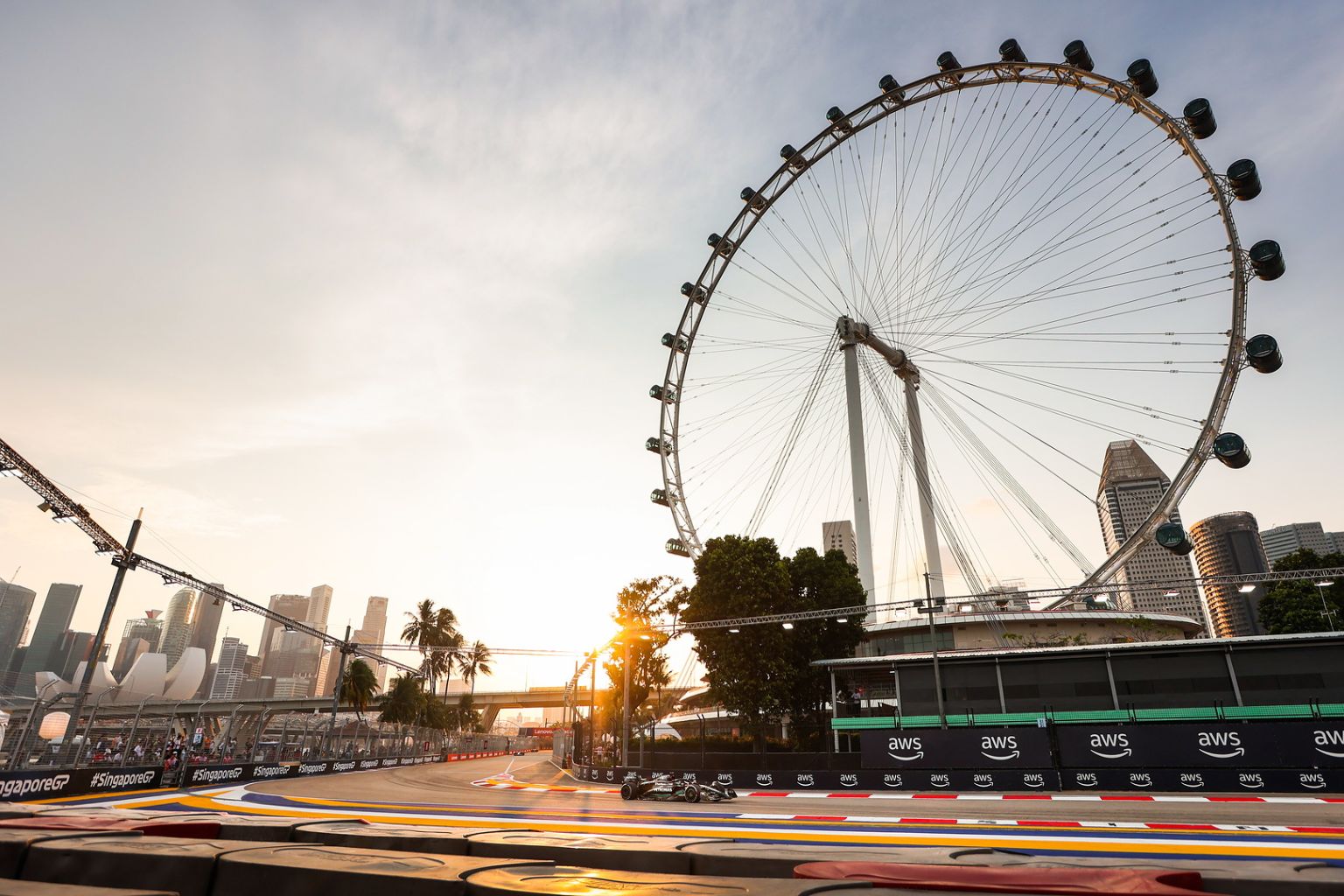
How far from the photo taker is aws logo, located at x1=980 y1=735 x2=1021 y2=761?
2865 cm

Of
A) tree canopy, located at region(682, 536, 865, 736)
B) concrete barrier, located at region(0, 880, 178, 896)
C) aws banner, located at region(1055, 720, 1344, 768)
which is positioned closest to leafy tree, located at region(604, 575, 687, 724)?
tree canopy, located at region(682, 536, 865, 736)

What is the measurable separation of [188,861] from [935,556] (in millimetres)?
50720

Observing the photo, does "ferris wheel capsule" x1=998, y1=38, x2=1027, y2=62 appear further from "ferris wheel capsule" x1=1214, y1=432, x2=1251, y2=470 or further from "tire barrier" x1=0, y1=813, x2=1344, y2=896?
"tire barrier" x1=0, y1=813, x2=1344, y2=896

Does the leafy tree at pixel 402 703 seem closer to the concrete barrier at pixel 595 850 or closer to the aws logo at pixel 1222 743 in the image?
the aws logo at pixel 1222 743

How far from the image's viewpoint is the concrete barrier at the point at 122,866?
161 inches

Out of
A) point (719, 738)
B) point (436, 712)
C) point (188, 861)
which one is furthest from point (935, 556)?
point (436, 712)

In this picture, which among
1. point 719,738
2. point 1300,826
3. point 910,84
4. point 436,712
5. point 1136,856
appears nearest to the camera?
point 1136,856

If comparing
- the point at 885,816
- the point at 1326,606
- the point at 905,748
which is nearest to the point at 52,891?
the point at 885,816

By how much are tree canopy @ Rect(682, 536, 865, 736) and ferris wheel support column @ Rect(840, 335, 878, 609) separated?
13.8ft

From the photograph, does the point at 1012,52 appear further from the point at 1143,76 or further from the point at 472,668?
the point at 472,668

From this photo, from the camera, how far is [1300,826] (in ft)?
52.0

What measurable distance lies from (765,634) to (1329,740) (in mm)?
26684

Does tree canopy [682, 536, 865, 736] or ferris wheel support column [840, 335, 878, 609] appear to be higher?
ferris wheel support column [840, 335, 878, 609]

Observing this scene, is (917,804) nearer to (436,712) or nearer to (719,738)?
(719,738)
